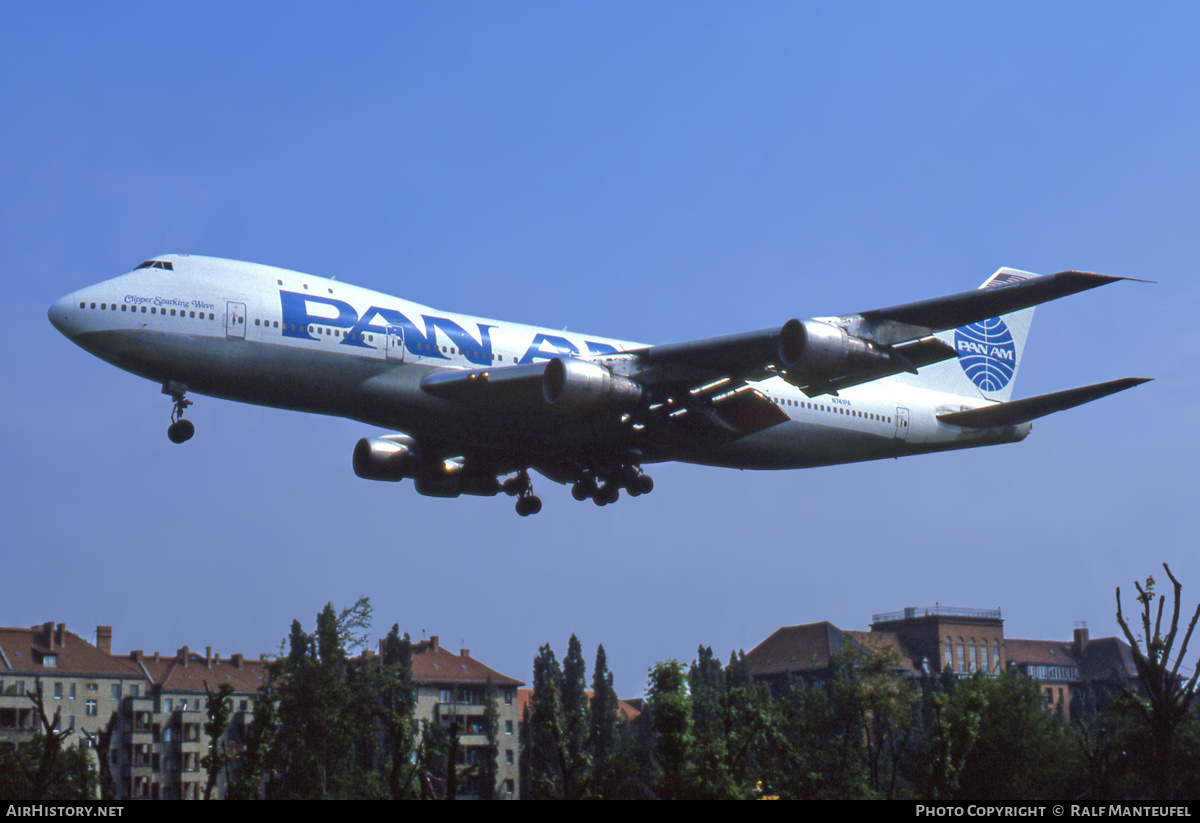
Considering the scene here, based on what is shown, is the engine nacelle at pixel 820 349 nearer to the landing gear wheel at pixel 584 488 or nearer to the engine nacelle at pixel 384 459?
the landing gear wheel at pixel 584 488

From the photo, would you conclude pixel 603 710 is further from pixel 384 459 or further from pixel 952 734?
pixel 384 459

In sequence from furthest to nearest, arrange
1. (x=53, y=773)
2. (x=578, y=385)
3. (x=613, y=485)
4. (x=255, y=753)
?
1. (x=53, y=773)
2. (x=255, y=753)
3. (x=613, y=485)
4. (x=578, y=385)

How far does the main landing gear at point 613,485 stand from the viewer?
36.8 m

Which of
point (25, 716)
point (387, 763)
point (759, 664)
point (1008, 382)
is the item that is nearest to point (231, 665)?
point (25, 716)

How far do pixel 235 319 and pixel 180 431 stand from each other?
3.71 metres

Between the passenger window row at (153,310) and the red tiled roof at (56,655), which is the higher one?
the passenger window row at (153,310)

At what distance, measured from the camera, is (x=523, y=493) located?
135ft

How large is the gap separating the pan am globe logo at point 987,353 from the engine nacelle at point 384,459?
77.7 feet

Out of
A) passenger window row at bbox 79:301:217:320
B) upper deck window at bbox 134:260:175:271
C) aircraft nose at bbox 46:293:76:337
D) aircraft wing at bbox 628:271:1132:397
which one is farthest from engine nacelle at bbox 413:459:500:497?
aircraft nose at bbox 46:293:76:337

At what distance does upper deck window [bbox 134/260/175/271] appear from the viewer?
30703 mm

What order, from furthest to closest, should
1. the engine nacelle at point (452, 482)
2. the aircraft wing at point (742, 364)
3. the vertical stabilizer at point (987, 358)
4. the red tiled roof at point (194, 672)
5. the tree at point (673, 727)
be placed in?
1. the red tiled roof at point (194, 672)
2. the tree at point (673, 727)
3. the vertical stabilizer at point (987, 358)
4. the engine nacelle at point (452, 482)
5. the aircraft wing at point (742, 364)

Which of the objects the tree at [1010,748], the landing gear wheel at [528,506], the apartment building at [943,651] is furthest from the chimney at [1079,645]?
the landing gear wheel at [528,506]

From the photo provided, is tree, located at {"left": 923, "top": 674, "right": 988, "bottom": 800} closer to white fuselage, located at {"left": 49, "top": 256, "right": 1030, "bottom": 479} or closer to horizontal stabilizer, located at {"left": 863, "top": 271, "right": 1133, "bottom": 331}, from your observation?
white fuselage, located at {"left": 49, "top": 256, "right": 1030, "bottom": 479}

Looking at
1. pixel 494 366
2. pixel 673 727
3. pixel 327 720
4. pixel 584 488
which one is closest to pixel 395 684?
pixel 327 720
